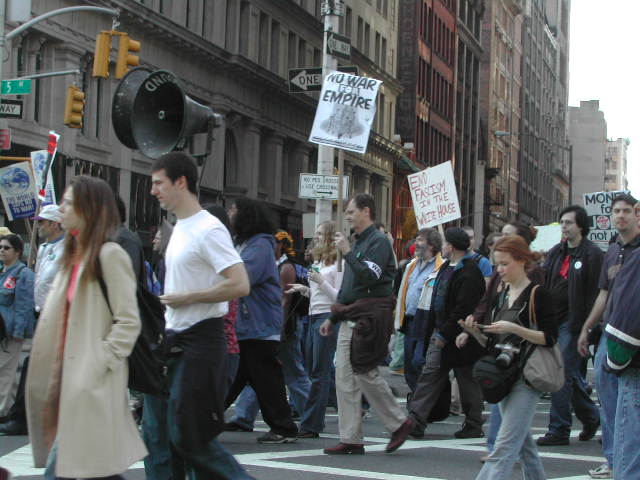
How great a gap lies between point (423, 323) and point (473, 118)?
71424mm

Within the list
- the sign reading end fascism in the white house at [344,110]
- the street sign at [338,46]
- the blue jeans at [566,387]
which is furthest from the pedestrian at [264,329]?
the street sign at [338,46]

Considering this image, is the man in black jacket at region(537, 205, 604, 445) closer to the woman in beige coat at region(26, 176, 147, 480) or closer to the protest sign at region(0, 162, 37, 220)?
the woman in beige coat at region(26, 176, 147, 480)

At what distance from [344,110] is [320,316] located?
14.7ft

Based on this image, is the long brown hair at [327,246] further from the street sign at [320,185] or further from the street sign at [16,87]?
the street sign at [16,87]

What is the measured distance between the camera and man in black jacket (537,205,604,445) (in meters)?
10.3

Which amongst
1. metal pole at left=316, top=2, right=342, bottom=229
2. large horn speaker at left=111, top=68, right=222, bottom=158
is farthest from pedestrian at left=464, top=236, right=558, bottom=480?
metal pole at left=316, top=2, right=342, bottom=229

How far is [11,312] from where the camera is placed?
35.5 ft

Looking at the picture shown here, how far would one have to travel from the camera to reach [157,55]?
3397cm

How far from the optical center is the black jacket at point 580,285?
1034cm

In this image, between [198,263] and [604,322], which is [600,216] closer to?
[604,322]

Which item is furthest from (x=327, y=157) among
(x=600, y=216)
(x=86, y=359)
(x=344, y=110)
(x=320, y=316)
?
(x=86, y=359)

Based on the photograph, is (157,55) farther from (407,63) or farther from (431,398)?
(407,63)

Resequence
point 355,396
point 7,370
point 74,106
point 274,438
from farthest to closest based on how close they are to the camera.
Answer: point 74,106 < point 7,370 < point 274,438 < point 355,396

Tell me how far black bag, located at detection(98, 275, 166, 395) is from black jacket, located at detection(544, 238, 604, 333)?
17.5 feet
